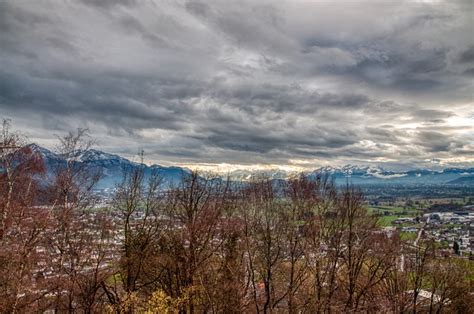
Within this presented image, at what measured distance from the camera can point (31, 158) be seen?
78.9 ft

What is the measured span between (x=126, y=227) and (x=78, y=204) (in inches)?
192

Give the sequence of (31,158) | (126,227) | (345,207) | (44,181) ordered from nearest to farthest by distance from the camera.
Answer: (31,158) < (44,181) < (126,227) < (345,207)

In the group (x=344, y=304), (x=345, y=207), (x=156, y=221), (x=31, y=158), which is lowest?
(x=344, y=304)

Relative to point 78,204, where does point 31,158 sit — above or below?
above

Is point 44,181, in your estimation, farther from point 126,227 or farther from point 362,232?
point 362,232

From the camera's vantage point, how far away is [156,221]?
1178 inches

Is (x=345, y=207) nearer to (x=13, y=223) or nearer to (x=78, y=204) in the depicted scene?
(x=78, y=204)

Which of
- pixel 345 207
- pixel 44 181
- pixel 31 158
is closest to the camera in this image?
pixel 31 158

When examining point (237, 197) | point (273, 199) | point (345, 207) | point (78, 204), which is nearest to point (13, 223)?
point (78, 204)

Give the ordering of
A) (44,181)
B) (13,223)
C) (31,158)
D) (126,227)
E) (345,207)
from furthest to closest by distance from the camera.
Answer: (345,207)
(126,227)
(44,181)
(31,158)
(13,223)

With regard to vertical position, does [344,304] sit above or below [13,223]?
below

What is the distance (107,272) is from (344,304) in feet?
66.0

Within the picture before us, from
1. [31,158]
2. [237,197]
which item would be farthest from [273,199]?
[31,158]

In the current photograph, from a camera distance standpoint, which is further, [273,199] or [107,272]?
[273,199]
